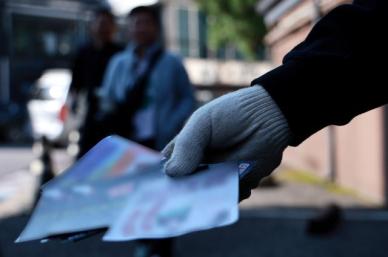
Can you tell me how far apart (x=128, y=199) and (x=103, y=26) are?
3.27 metres

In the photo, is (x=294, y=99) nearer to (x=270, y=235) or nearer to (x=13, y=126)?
(x=270, y=235)

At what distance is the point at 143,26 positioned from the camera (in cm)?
429

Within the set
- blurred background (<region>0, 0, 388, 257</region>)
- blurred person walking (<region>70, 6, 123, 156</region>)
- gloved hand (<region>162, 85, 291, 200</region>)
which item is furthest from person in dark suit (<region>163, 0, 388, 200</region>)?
blurred person walking (<region>70, 6, 123, 156</region>)

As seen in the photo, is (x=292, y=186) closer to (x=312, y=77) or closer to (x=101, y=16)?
(x=101, y=16)

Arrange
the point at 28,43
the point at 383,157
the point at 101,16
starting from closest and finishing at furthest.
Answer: the point at 101,16 → the point at 383,157 → the point at 28,43

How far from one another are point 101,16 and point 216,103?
3527 mm

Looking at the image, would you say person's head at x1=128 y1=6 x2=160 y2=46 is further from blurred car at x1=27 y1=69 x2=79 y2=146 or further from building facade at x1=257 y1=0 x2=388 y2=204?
blurred car at x1=27 y1=69 x2=79 y2=146

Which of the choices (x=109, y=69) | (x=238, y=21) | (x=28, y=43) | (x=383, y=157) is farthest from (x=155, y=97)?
(x=28, y=43)

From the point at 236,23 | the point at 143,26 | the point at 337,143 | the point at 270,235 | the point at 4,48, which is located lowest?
the point at 270,235

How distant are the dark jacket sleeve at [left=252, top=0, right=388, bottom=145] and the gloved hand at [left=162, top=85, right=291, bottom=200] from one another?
39 millimetres

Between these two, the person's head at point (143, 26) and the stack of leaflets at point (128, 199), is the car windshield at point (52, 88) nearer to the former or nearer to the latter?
the person's head at point (143, 26)

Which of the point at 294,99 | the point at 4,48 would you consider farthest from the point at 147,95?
the point at 4,48

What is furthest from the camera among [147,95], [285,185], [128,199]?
[285,185]

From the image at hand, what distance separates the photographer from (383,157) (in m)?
7.06
